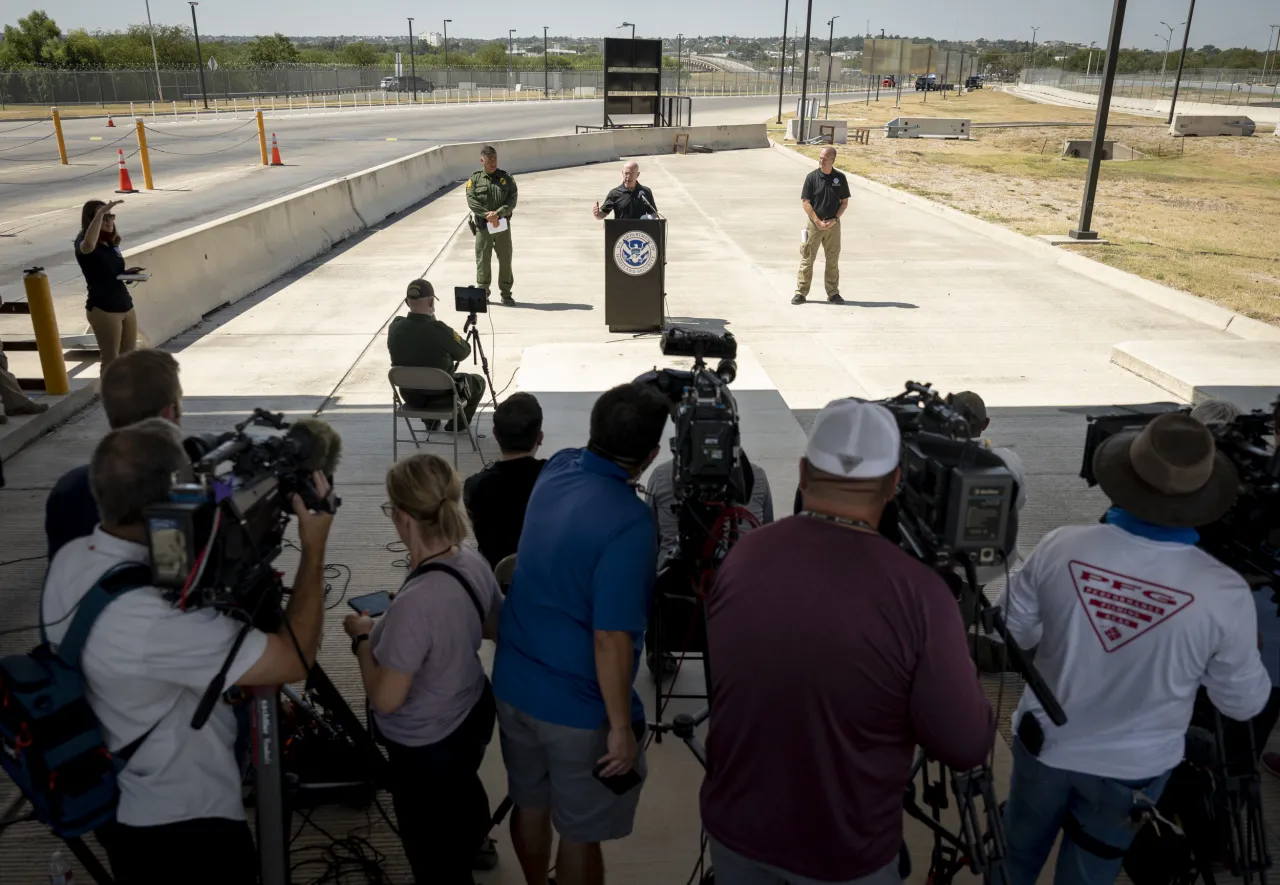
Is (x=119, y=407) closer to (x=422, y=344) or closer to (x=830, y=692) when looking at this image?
(x=830, y=692)

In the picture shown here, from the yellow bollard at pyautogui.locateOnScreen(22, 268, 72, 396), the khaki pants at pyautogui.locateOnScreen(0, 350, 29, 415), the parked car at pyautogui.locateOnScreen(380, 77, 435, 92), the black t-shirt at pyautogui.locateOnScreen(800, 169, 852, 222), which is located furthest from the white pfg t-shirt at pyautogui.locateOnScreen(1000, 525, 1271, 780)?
the parked car at pyautogui.locateOnScreen(380, 77, 435, 92)

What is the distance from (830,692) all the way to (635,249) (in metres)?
8.95

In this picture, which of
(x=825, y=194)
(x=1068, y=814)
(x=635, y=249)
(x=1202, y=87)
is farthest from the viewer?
(x=1202, y=87)

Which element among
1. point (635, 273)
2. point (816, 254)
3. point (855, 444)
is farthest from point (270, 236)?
point (855, 444)

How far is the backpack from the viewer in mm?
2453

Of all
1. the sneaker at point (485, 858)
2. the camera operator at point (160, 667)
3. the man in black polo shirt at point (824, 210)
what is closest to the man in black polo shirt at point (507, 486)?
the sneaker at point (485, 858)

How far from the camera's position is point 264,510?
8.66 feet

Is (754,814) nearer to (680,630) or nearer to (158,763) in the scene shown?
(158,763)

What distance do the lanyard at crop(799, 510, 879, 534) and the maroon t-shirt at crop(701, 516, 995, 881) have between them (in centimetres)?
2

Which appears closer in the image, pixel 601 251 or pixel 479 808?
pixel 479 808

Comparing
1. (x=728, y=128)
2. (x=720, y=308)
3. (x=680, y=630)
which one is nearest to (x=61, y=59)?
(x=728, y=128)

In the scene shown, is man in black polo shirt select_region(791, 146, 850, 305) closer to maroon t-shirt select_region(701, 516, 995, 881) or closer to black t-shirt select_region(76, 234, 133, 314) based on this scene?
black t-shirt select_region(76, 234, 133, 314)

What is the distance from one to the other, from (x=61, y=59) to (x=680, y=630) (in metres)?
82.7

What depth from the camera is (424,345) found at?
23.6ft
